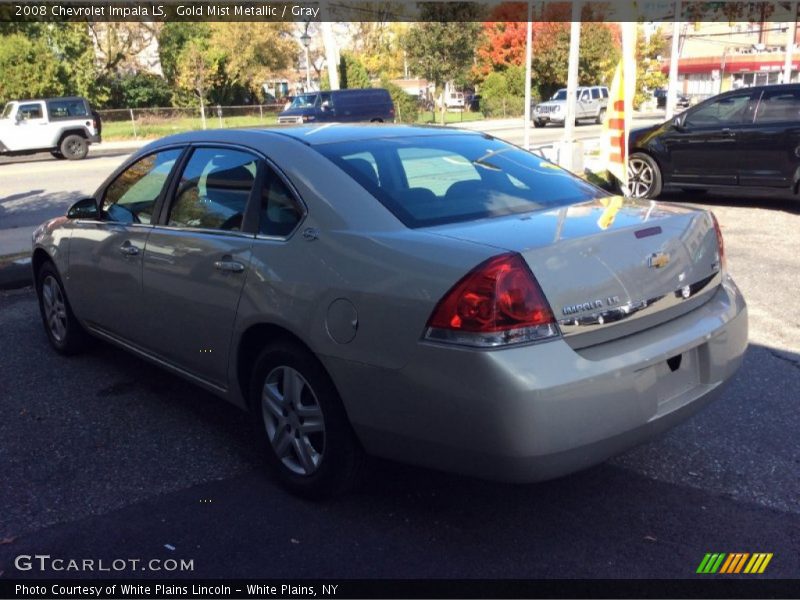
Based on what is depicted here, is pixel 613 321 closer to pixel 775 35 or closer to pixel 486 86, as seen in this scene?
pixel 486 86

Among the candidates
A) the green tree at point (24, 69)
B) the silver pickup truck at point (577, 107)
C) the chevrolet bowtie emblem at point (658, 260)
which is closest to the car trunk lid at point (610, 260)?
the chevrolet bowtie emblem at point (658, 260)

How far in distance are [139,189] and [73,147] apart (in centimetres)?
2299

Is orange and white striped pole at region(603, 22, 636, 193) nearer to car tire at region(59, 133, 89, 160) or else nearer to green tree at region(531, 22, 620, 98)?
car tire at region(59, 133, 89, 160)

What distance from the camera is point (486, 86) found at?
49875 millimetres

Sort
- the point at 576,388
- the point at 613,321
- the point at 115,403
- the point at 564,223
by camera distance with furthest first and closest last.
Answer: the point at 115,403
the point at 564,223
the point at 613,321
the point at 576,388

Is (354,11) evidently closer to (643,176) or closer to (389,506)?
(643,176)

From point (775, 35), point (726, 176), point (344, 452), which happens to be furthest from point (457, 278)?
point (775, 35)

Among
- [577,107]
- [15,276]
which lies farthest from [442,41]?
[15,276]

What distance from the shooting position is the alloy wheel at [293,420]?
3.40 m

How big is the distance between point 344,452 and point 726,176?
9.29 metres

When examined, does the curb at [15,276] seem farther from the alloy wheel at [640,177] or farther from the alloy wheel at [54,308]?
the alloy wheel at [640,177]

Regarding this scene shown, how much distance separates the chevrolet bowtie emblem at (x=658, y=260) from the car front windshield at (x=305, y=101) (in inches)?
1084

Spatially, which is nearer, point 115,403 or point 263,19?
point 115,403

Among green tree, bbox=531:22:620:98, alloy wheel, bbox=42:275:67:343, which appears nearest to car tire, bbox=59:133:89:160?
alloy wheel, bbox=42:275:67:343
